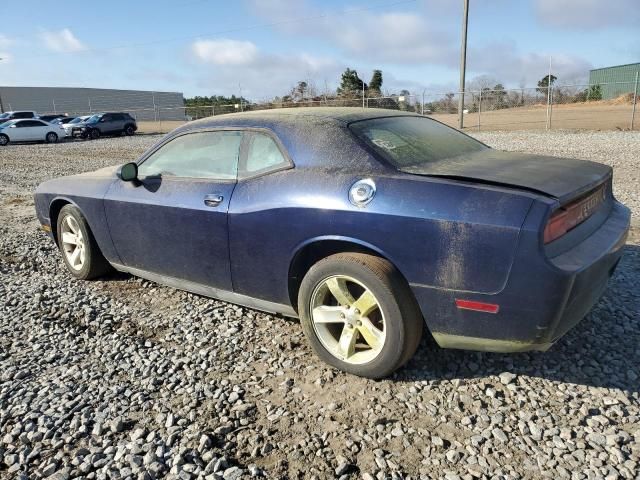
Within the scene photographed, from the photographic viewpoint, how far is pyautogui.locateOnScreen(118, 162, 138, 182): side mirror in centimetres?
393

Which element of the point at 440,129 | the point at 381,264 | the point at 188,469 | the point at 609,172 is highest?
the point at 440,129

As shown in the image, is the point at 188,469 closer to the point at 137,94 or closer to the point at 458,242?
the point at 458,242

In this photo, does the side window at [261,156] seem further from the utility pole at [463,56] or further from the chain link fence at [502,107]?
the utility pole at [463,56]

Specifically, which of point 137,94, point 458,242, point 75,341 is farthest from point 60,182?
point 137,94

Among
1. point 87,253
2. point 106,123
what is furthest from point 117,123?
point 87,253

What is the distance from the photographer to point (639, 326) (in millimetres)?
3428

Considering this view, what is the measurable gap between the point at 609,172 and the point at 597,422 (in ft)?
5.27

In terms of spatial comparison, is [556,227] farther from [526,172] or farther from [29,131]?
[29,131]

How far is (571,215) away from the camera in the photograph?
267cm

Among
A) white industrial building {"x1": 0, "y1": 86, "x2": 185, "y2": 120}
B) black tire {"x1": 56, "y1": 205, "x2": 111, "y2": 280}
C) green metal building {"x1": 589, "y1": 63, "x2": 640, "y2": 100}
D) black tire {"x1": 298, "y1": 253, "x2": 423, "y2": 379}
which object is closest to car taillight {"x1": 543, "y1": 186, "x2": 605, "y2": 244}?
black tire {"x1": 298, "y1": 253, "x2": 423, "y2": 379}

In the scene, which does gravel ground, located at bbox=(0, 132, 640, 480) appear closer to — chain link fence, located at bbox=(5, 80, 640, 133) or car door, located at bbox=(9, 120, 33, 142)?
chain link fence, located at bbox=(5, 80, 640, 133)

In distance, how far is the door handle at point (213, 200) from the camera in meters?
3.43

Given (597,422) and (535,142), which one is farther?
(535,142)

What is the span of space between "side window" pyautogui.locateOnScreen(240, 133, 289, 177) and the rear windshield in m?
0.51
